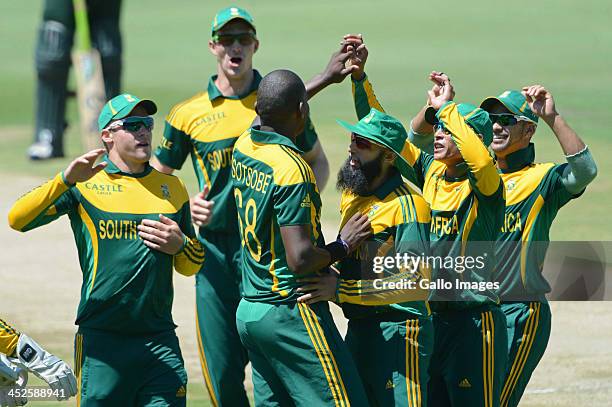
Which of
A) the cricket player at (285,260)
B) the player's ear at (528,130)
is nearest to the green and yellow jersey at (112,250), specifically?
the cricket player at (285,260)

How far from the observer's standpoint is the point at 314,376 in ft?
22.9

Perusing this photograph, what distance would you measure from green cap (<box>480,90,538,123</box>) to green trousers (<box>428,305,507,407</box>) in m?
1.19

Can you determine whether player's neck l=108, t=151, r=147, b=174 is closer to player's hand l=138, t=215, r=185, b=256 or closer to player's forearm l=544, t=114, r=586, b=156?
player's hand l=138, t=215, r=185, b=256

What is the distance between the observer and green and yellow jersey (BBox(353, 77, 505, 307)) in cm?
752

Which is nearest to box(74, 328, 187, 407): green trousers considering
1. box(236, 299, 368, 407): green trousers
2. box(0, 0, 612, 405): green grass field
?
box(236, 299, 368, 407): green trousers

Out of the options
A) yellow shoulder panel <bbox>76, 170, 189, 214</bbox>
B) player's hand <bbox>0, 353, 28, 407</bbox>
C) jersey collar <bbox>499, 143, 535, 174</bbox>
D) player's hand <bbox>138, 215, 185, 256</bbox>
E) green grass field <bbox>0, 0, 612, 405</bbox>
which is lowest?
green grass field <bbox>0, 0, 612, 405</bbox>

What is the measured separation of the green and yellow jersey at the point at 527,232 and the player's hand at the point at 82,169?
2278mm

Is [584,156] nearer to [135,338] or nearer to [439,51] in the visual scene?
[135,338]

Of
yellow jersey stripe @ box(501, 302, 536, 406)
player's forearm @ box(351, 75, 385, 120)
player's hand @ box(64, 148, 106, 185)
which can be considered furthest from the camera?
player's forearm @ box(351, 75, 385, 120)

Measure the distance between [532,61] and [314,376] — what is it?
21145 millimetres

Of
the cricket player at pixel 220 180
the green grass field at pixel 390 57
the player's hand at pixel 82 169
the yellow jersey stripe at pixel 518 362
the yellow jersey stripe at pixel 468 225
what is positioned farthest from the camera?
the green grass field at pixel 390 57

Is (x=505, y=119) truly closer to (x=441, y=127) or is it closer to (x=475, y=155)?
(x=441, y=127)

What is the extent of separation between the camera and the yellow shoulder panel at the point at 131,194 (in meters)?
7.79

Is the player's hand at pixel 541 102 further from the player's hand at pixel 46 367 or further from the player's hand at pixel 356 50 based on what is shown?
the player's hand at pixel 46 367
